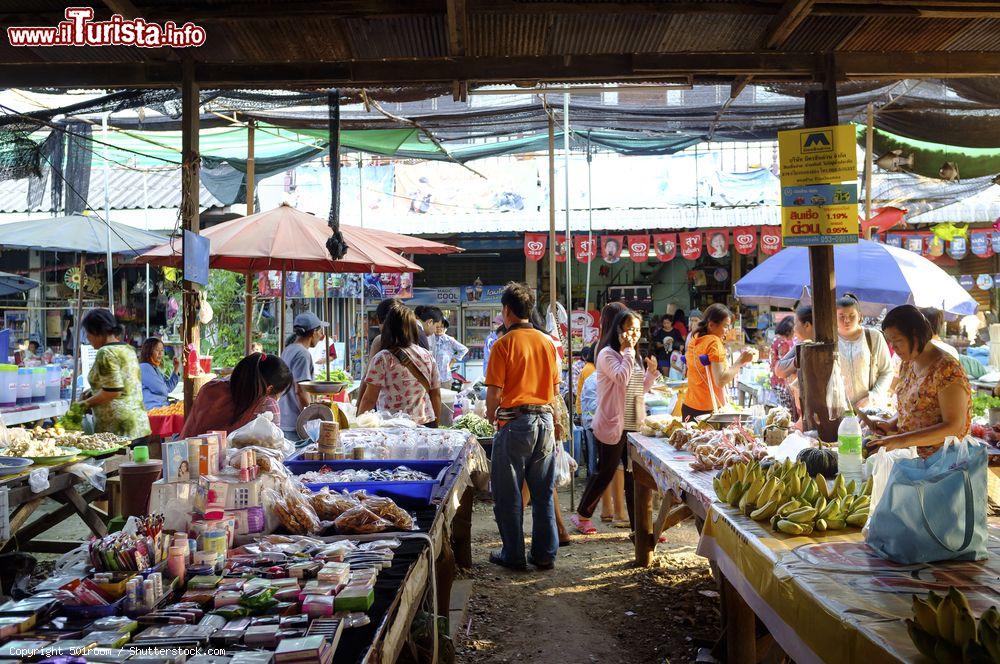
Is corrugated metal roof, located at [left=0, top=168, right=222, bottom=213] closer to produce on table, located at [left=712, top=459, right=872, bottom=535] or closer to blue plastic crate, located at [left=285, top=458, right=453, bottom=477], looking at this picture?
blue plastic crate, located at [left=285, top=458, right=453, bottom=477]

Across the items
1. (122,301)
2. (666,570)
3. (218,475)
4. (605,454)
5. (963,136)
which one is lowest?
(666,570)

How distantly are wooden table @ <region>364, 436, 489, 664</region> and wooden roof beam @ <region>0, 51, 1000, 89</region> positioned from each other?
2.41 metres

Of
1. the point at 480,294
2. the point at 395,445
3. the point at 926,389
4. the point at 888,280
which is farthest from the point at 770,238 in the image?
the point at 395,445

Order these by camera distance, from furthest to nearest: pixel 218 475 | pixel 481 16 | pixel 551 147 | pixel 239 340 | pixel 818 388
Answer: pixel 239 340, pixel 551 147, pixel 818 388, pixel 481 16, pixel 218 475

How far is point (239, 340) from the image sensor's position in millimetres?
13062

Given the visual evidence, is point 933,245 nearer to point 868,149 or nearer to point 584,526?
point 868,149

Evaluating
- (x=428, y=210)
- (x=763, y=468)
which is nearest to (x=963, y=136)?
(x=763, y=468)

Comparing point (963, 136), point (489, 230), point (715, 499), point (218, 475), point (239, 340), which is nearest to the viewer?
point (218, 475)

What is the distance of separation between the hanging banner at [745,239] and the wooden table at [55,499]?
10.8 meters

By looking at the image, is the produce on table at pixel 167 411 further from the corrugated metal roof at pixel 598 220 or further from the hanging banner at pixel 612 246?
the hanging banner at pixel 612 246

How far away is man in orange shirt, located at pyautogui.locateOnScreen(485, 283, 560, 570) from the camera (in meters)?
5.50

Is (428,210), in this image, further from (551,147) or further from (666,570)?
(666,570)

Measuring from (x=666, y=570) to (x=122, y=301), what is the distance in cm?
1286

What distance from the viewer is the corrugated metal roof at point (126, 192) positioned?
569 inches
